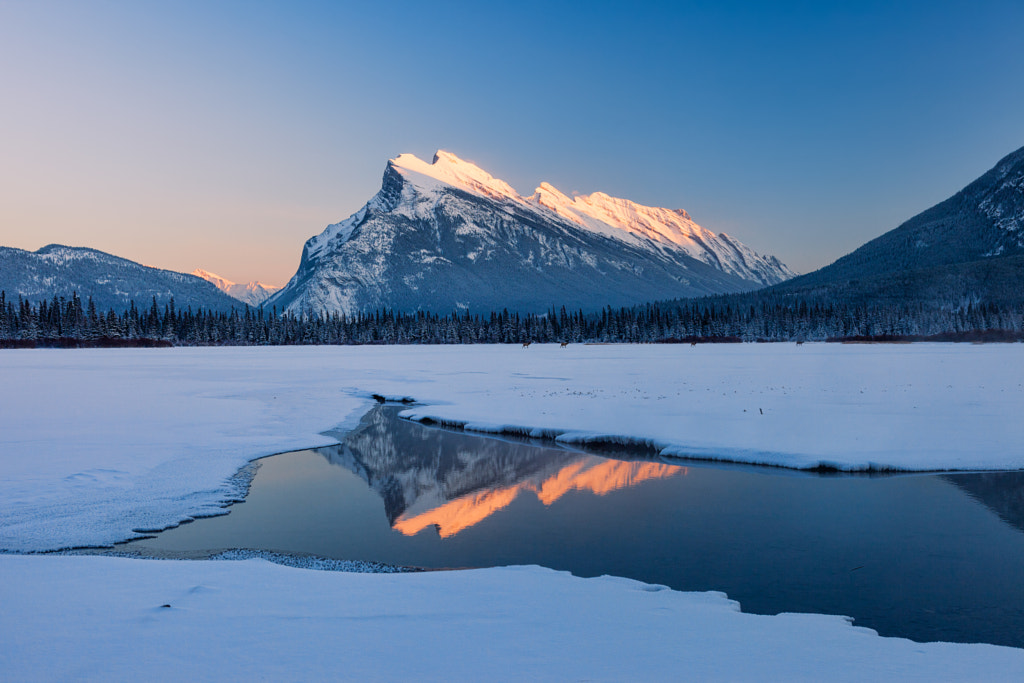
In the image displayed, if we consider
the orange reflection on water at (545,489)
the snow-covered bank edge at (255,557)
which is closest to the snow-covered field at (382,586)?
the snow-covered bank edge at (255,557)

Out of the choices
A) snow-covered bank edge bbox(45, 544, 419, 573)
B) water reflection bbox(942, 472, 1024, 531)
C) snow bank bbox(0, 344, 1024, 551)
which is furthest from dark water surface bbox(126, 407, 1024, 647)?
snow bank bbox(0, 344, 1024, 551)

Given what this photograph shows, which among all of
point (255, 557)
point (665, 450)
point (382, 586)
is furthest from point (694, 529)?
point (255, 557)

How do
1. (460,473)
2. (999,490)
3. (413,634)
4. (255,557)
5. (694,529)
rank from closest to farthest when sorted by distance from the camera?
(413,634) < (255,557) < (694,529) < (999,490) < (460,473)

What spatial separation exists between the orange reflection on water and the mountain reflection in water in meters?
0.02

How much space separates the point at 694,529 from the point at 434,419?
1798cm

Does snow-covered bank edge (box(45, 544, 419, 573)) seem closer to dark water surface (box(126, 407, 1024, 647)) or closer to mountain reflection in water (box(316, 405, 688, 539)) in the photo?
dark water surface (box(126, 407, 1024, 647))

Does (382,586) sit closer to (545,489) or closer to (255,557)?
(255,557)

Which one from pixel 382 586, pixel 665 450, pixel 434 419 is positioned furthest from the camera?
pixel 434 419

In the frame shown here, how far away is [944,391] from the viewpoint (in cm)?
3381

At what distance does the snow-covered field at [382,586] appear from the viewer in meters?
6.36

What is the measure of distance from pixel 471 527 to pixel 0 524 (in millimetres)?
9341

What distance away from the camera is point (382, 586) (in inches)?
362

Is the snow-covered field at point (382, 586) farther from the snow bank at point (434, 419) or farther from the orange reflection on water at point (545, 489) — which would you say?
the orange reflection on water at point (545, 489)

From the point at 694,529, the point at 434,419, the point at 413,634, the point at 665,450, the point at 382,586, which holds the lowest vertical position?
the point at 694,529
